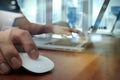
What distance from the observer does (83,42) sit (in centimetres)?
57

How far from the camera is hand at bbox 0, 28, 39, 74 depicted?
358 mm

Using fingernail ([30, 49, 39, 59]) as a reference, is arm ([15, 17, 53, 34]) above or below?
above

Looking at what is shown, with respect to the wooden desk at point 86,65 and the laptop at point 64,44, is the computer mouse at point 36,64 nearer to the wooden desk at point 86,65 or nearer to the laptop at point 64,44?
the wooden desk at point 86,65

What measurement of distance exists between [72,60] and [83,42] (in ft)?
0.46

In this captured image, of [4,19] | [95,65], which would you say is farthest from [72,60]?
[4,19]

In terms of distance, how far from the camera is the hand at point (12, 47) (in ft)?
1.17

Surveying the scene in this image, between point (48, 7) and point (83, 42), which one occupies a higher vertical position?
point (48, 7)

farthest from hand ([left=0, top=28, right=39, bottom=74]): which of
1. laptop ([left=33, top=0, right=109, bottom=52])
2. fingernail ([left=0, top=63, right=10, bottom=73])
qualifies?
laptop ([left=33, top=0, right=109, bottom=52])

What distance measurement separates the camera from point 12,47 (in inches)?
14.1

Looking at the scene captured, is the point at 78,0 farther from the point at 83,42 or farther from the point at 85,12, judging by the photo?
the point at 83,42

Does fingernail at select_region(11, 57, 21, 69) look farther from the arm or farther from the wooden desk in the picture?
the arm

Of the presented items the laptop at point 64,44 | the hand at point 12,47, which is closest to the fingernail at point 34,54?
the hand at point 12,47

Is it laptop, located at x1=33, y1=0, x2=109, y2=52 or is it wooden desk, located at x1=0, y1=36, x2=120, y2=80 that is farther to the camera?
laptop, located at x1=33, y1=0, x2=109, y2=52

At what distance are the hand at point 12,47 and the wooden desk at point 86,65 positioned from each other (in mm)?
19
